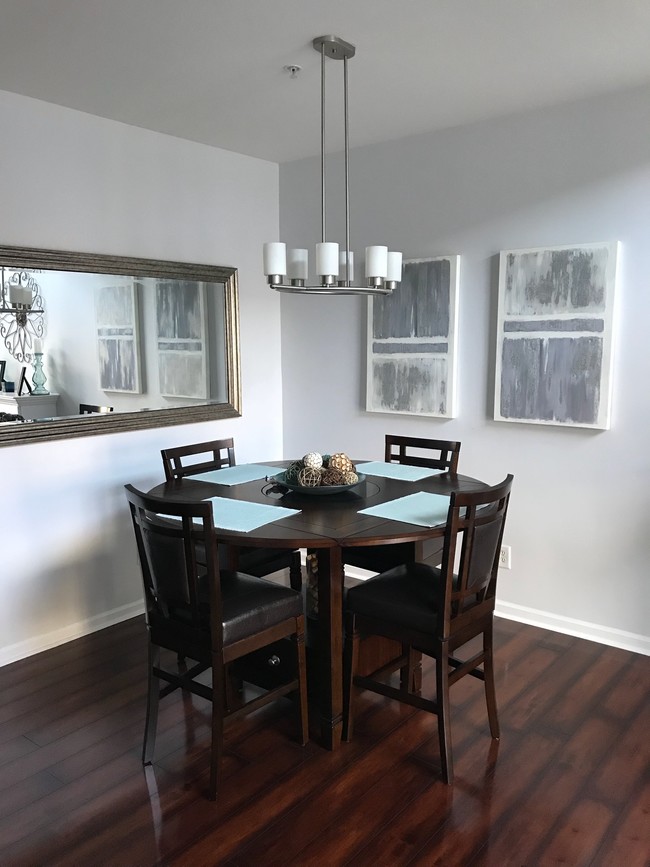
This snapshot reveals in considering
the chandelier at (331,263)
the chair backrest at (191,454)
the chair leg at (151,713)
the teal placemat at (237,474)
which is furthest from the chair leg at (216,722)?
the chandelier at (331,263)

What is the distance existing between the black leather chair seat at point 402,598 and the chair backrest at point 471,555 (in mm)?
76

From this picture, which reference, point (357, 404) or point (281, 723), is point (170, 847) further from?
point (357, 404)

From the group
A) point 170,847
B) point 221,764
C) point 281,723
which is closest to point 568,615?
point 281,723

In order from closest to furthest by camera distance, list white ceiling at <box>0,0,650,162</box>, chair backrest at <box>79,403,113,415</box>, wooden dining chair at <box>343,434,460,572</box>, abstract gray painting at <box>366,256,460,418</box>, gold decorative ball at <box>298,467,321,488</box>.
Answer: white ceiling at <box>0,0,650,162</box> < gold decorative ball at <box>298,467,321,488</box> < wooden dining chair at <box>343,434,460,572</box> < chair backrest at <box>79,403,113,415</box> < abstract gray painting at <box>366,256,460,418</box>

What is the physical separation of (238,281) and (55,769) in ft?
9.19

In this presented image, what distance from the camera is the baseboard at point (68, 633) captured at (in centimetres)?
321

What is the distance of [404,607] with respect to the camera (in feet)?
7.79

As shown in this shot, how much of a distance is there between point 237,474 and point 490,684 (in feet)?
4.57

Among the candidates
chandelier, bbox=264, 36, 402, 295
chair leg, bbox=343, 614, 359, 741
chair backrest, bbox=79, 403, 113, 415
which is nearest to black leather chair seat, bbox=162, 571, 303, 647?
chair leg, bbox=343, 614, 359, 741

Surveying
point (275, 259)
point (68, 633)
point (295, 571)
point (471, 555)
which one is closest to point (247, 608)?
point (471, 555)

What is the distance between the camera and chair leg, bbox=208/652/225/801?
7.18 ft

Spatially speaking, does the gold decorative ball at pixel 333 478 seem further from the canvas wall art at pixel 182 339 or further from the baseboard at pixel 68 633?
the baseboard at pixel 68 633

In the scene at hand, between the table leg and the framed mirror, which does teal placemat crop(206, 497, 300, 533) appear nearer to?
the table leg

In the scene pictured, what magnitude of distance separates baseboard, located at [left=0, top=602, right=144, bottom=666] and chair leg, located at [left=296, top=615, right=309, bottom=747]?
150 cm
